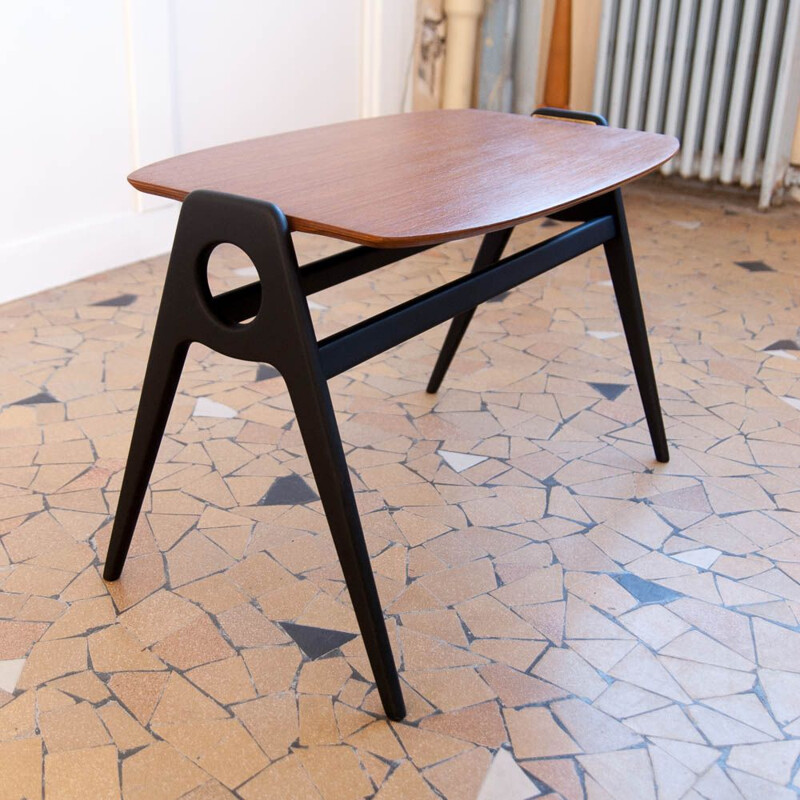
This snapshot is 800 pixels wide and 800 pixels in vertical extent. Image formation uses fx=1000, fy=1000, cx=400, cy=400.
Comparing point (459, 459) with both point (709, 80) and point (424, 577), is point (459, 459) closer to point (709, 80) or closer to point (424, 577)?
point (424, 577)

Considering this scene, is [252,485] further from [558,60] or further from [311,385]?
[558,60]

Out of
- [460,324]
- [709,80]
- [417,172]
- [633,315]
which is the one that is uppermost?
[417,172]

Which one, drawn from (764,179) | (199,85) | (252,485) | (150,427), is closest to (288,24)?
(199,85)

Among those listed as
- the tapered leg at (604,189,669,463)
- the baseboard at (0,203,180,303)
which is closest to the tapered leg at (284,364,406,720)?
the tapered leg at (604,189,669,463)

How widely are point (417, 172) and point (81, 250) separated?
1599 millimetres

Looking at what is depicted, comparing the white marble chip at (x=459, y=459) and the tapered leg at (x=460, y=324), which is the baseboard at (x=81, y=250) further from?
the white marble chip at (x=459, y=459)

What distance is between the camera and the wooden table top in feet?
3.48

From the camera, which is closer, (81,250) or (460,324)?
(460,324)

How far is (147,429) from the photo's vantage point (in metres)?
1.26

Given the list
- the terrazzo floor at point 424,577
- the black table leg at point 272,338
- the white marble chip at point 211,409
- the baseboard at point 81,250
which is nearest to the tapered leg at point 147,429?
the black table leg at point 272,338

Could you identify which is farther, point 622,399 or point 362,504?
point 622,399

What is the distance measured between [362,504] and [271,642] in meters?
0.37

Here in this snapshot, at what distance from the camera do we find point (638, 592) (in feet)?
4.71

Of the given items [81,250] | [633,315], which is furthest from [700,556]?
[81,250]
